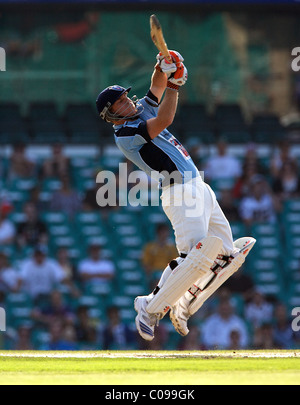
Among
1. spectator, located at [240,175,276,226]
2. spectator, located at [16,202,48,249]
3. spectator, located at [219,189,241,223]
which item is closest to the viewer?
spectator, located at [16,202,48,249]

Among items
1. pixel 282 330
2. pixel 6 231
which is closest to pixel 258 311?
pixel 282 330

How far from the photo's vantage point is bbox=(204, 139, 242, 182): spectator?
1233cm

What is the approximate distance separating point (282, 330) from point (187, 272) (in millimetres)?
4058

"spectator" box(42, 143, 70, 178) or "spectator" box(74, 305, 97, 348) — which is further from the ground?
"spectator" box(42, 143, 70, 178)

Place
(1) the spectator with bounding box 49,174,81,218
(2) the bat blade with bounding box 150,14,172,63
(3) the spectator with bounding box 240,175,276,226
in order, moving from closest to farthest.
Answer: (2) the bat blade with bounding box 150,14,172,63, (3) the spectator with bounding box 240,175,276,226, (1) the spectator with bounding box 49,174,81,218

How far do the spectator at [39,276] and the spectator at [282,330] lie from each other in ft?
8.52

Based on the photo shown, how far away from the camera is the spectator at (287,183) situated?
482 inches

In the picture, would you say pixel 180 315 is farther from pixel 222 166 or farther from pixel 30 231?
pixel 222 166

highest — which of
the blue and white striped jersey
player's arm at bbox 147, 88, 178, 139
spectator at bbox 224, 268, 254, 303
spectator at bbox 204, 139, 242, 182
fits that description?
spectator at bbox 204, 139, 242, 182

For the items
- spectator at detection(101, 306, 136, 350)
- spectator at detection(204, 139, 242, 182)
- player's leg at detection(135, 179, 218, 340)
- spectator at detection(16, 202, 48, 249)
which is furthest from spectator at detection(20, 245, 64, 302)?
player's leg at detection(135, 179, 218, 340)

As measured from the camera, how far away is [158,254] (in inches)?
432

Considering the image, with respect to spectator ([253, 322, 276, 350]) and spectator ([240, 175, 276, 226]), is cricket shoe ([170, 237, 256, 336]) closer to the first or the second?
spectator ([253, 322, 276, 350])

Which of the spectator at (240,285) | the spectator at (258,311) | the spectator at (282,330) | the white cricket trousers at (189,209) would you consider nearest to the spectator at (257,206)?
the spectator at (240,285)
